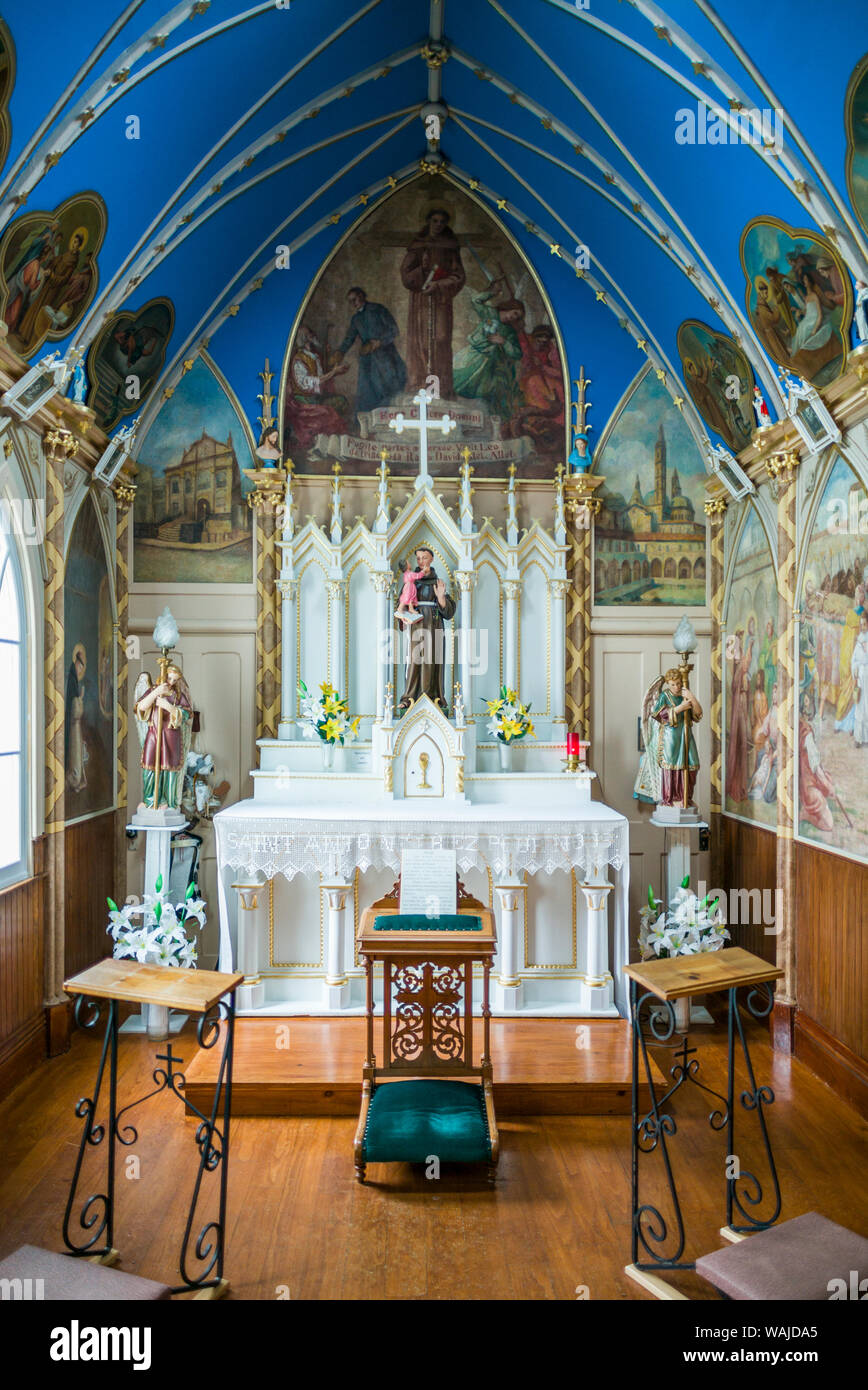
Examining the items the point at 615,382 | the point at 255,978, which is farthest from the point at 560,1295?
the point at 615,382

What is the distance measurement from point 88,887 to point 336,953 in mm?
2533

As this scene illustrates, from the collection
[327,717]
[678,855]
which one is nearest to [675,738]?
[678,855]

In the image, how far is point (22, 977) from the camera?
7039mm

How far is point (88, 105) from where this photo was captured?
5.76 m

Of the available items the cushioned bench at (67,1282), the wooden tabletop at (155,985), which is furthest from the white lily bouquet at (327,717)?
the cushioned bench at (67,1282)

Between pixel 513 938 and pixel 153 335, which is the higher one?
pixel 153 335

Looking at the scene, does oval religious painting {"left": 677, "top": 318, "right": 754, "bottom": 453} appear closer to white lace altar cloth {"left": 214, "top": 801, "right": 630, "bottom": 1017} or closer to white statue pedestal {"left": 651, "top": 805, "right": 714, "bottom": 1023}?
white statue pedestal {"left": 651, "top": 805, "right": 714, "bottom": 1023}

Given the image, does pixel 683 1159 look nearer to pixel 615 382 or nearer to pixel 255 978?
pixel 255 978

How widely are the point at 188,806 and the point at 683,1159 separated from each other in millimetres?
5213

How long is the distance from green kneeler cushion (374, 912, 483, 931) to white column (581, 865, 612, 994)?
202 cm

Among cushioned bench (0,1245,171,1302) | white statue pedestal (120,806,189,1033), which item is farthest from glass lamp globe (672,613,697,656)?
cushioned bench (0,1245,171,1302)

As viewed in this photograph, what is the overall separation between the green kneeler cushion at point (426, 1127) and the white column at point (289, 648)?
14.5 feet

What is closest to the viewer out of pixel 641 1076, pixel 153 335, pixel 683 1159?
pixel 683 1159

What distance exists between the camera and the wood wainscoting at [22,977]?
667cm
